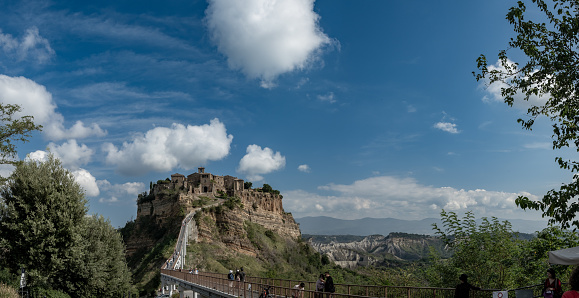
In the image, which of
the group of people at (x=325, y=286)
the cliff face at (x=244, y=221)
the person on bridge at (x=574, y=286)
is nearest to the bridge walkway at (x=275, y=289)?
the group of people at (x=325, y=286)

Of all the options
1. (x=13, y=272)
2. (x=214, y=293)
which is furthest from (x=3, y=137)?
(x=214, y=293)

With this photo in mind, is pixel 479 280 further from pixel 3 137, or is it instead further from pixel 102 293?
pixel 3 137

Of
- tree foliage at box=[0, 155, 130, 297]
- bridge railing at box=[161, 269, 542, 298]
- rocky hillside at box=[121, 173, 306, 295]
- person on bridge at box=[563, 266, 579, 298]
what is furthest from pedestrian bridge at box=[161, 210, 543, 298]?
tree foliage at box=[0, 155, 130, 297]

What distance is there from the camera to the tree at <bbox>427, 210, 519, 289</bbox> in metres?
16.7

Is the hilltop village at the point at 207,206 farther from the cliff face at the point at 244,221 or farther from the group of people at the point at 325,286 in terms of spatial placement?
the group of people at the point at 325,286

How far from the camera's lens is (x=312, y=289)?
81.5 ft

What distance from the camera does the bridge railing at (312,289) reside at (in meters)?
13.6

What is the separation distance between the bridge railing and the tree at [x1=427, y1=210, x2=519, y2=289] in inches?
56.7

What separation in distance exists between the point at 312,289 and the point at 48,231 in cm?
1630

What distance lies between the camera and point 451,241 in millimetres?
18828

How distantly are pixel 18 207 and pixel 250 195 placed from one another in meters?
88.7

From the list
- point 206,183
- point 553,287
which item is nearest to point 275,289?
point 553,287

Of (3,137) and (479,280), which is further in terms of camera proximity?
(3,137)

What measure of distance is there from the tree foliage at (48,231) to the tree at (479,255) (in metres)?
20.3
